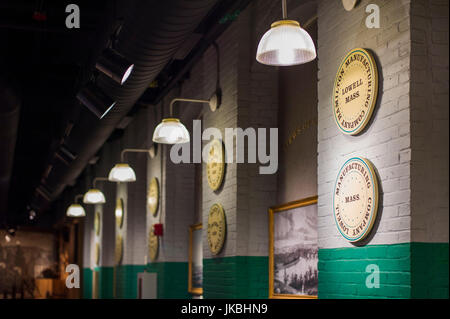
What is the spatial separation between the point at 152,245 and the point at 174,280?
34.1 inches

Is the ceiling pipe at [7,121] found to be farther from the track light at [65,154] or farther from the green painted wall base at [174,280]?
the green painted wall base at [174,280]

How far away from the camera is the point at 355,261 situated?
415 cm

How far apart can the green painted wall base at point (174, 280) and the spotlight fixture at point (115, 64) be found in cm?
476

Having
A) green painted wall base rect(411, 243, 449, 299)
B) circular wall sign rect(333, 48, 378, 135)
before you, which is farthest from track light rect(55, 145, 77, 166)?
green painted wall base rect(411, 243, 449, 299)

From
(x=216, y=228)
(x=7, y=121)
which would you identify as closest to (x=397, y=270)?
(x=216, y=228)

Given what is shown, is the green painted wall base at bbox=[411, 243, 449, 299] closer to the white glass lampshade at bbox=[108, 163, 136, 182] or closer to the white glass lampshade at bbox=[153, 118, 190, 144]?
the white glass lampshade at bbox=[153, 118, 190, 144]

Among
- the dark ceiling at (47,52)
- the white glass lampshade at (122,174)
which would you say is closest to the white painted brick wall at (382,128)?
the dark ceiling at (47,52)

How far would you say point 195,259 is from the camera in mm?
9172

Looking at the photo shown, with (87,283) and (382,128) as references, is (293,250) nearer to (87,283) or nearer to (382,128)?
(382,128)

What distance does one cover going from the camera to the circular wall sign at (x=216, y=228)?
681 centimetres

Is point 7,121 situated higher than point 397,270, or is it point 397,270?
point 7,121

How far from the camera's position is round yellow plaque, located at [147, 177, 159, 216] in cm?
1006

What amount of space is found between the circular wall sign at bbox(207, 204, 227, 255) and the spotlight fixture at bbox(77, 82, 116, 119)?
1.73m

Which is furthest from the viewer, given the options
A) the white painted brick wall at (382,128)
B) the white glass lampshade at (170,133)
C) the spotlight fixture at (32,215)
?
the spotlight fixture at (32,215)
